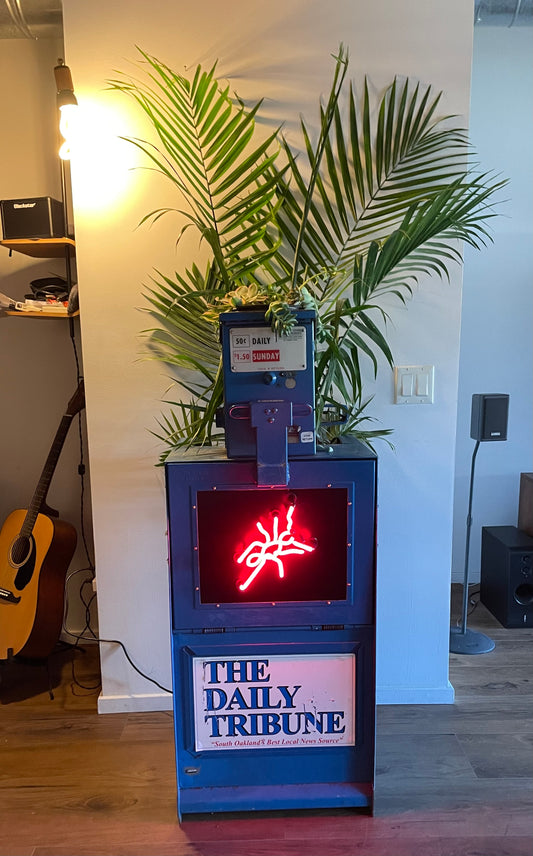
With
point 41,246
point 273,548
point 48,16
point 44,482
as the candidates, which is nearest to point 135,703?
point 44,482

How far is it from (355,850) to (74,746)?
0.96m

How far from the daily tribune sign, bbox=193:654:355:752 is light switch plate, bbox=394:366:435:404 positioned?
873 mm

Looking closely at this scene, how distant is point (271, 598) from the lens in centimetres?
154

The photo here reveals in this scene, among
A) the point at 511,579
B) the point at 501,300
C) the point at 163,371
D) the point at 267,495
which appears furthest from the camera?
the point at 501,300

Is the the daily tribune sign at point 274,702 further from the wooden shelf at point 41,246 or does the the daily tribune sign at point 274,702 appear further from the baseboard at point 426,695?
the wooden shelf at point 41,246

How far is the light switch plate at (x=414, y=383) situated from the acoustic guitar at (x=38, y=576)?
1.16 meters

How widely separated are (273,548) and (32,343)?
4.85ft

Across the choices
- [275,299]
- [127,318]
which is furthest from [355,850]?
[127,318]

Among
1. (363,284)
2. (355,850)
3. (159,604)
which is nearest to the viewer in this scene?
(355,850)

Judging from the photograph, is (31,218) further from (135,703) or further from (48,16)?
(135,703)

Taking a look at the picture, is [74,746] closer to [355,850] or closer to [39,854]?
[39,854]

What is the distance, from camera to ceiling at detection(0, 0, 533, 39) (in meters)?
1.98

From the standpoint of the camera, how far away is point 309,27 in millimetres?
1818

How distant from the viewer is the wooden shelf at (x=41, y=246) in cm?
202
